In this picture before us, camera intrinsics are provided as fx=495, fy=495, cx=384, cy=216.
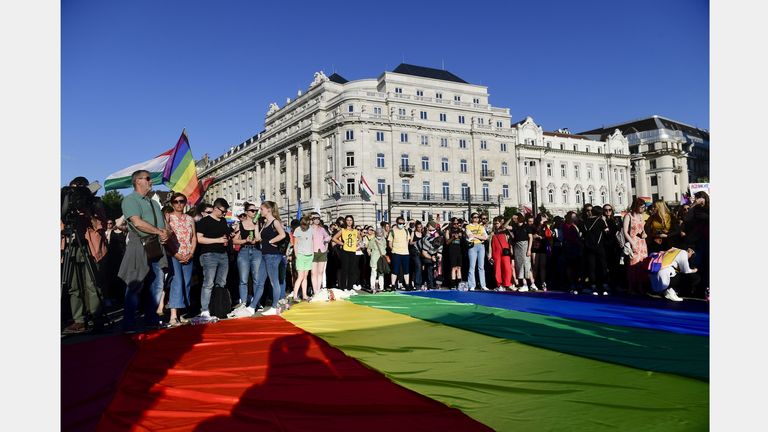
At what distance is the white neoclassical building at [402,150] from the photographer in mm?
57688

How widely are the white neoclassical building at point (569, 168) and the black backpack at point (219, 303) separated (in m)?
66.2

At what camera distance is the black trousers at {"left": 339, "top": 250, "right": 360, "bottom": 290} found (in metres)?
12.7

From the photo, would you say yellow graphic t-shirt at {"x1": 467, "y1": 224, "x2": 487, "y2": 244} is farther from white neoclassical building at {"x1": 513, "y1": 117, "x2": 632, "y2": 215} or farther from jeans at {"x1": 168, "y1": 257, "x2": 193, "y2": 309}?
white neoclassical building at {"x1": 513, "y1": 117, "x2": 632, "y2": 215}

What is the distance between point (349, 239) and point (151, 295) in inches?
240

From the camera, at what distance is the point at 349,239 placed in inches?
492

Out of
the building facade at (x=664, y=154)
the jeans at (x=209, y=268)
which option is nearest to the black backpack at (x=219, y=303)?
the jeans at (x=209, y=268)

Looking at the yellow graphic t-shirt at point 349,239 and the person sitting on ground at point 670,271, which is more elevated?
the yellow graphic t-shirt at point 349,239

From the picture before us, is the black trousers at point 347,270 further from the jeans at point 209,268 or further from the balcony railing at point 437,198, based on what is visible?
the balcony railing at point 437,198

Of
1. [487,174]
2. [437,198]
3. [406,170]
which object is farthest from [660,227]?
[487,174]

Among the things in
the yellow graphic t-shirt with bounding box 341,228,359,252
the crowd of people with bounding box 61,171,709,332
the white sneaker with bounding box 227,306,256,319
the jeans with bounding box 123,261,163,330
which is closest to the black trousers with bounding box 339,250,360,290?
Result: the crowd of people with bounding box 61,171,709,332

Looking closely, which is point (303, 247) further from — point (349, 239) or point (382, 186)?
point (382, 186)

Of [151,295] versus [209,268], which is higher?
[209,268]
